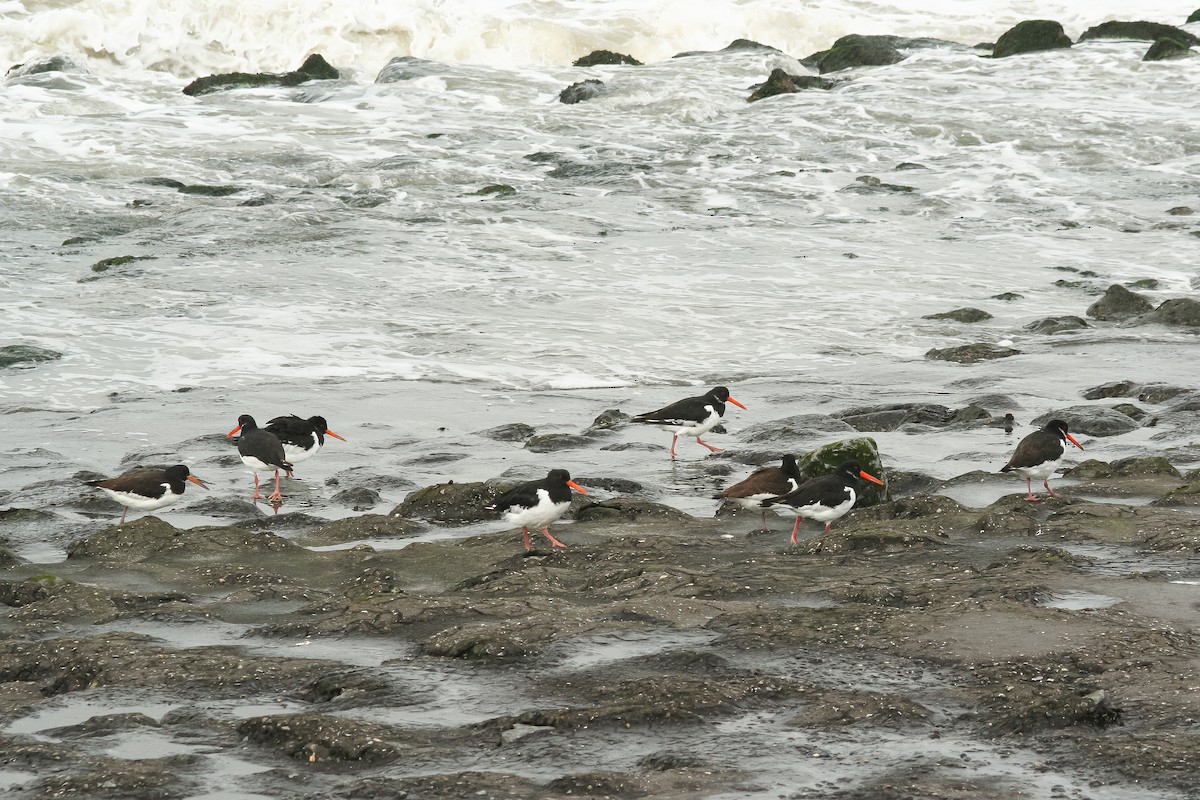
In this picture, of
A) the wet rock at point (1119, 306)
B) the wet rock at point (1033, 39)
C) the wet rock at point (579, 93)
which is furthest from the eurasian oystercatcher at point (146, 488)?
the wet rock at point (1033, 39)

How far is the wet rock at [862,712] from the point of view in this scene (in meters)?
5.42

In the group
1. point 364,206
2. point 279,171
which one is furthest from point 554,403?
point 279,171

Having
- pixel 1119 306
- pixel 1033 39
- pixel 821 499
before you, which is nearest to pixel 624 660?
pixel 821 499

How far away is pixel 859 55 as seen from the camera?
1452 inches

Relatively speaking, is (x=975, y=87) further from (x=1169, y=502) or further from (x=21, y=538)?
(x=21, y=538)

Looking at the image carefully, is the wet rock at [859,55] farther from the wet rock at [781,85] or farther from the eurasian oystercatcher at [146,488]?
the eurasian oystercatcher at [146,488]

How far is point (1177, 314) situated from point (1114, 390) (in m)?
3.59

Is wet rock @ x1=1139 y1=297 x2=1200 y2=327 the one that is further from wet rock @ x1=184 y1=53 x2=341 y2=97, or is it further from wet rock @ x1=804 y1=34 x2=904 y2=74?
wet rock @ x1=184 y1=53 x2=341 y2=97

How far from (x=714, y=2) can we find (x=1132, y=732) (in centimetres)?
4060

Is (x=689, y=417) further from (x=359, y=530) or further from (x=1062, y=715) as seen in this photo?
(x=1062, y=715)

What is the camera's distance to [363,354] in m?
15.5

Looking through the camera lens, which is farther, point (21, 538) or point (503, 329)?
point (503, 329)

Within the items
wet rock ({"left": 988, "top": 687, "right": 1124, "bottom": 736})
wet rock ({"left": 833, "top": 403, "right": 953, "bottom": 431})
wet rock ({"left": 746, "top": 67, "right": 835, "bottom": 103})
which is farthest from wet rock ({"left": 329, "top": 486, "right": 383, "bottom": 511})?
wet rock ({"left": 746, "top": 67, "right": 835, "bottom": 103})

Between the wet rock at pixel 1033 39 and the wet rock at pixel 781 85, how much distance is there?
5.54 meters
